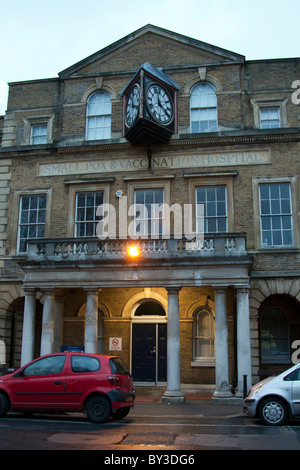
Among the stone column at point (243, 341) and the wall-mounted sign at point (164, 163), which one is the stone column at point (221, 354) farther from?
the wall-mounted sign at point (164, 163)

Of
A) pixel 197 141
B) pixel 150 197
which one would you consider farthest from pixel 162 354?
pixel 197 141

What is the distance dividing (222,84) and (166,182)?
4.98 m

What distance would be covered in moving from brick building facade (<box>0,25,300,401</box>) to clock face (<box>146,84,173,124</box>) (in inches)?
5.7

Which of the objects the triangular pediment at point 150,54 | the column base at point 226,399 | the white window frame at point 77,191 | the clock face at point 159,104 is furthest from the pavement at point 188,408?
the triangular pediment at point 150,54

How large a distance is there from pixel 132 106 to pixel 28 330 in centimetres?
984

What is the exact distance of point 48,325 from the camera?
16.9 metres

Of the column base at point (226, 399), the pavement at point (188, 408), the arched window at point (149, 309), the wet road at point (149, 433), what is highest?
the arched window at point (149, 309)

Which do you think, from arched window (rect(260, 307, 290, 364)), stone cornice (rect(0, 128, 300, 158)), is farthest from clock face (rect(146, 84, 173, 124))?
arched window (rect(260, 307, 290, 364))

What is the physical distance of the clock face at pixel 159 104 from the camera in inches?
753

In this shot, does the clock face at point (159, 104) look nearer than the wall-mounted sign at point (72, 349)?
No

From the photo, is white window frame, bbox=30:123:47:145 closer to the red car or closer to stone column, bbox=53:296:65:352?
stone column, bbox=53:296:65:352

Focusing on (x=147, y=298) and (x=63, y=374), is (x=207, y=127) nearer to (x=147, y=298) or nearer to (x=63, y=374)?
(x=147, y=298)

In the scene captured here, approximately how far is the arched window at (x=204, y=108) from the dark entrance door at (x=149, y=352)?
8496 mm

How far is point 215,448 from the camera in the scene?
7.93 m
